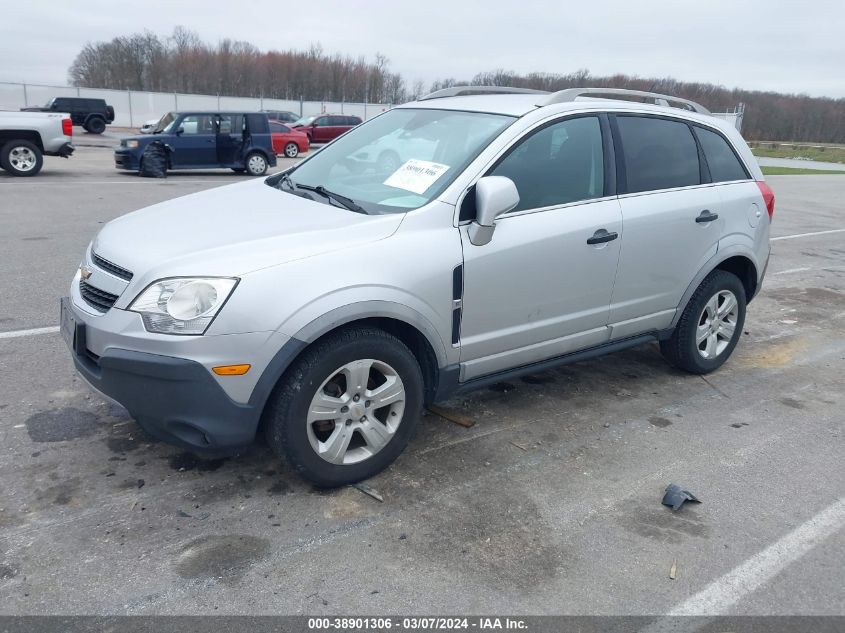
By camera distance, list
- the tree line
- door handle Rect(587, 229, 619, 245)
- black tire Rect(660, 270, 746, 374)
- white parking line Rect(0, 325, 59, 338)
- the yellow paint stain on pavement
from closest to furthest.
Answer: door handle Rect(587, 229, 619, 245), black tire Rect(660, 270, 746, 374), white parking line Rect(0, 325, 59, 338), the yellow paint stain on pavement, the tree line

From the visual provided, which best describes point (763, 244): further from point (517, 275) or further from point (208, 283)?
point (208, 283)

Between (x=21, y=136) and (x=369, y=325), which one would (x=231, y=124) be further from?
(x=369, y=325)

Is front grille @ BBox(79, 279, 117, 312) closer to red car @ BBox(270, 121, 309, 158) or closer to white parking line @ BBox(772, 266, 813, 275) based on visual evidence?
white parking line @ BBox(772, 266, 813, 275)

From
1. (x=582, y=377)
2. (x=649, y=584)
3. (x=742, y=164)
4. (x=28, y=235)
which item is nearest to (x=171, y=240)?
(x=649, y=584)

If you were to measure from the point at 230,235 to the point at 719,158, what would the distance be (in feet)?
11.5

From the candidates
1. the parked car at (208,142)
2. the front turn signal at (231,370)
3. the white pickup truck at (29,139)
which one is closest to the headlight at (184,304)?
the front turn signal at (231,370)

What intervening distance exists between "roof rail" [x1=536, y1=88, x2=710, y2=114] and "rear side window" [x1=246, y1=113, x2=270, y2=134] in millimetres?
14384

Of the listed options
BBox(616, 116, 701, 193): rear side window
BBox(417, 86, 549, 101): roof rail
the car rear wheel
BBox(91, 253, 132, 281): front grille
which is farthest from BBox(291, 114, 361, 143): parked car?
BBox(91, 253, 132, 281): front grille

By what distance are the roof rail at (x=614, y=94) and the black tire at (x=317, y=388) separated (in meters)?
1.79

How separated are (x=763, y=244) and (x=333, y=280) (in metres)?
3.60

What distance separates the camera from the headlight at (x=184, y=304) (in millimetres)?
2910

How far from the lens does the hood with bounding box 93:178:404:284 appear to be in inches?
119

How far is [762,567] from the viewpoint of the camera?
297 centimetres

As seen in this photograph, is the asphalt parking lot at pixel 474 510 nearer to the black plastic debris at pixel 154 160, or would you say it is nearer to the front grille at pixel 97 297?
the front grille at pixel 97 297
